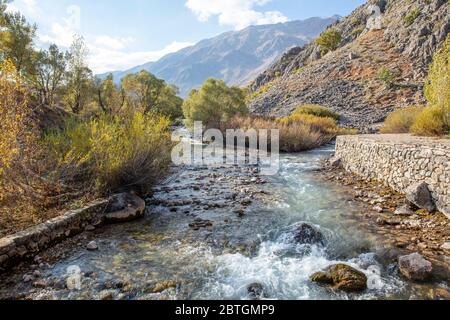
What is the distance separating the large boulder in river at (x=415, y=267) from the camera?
161 inches

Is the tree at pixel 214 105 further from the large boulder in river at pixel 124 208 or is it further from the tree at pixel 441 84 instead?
the large boulder in river at pixel 124 208

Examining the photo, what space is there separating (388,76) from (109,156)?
3367cm

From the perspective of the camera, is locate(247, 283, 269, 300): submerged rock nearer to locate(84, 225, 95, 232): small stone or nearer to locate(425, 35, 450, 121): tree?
locate(84, 225, 95, 232): small stone

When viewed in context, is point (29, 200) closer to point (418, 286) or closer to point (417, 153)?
point (418, 286)

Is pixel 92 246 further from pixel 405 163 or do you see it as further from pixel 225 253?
pixel 405 163

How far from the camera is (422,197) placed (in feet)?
20.3

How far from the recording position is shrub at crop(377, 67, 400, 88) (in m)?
31.5

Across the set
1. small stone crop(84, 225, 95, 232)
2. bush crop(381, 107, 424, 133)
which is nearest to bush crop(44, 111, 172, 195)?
small stone crop(84, 225, 95, 232)

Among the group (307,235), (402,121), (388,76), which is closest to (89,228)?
(307,235)

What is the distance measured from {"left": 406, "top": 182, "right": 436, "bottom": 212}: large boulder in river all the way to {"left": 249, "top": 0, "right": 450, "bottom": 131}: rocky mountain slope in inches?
633

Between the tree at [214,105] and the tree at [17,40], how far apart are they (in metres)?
11.9

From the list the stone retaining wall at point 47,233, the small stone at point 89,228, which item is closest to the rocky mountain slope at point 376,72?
the stone retaining wall at point 47,233

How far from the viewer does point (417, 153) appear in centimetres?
672

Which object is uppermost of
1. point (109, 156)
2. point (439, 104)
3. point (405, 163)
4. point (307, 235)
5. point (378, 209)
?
point (439, 104)
